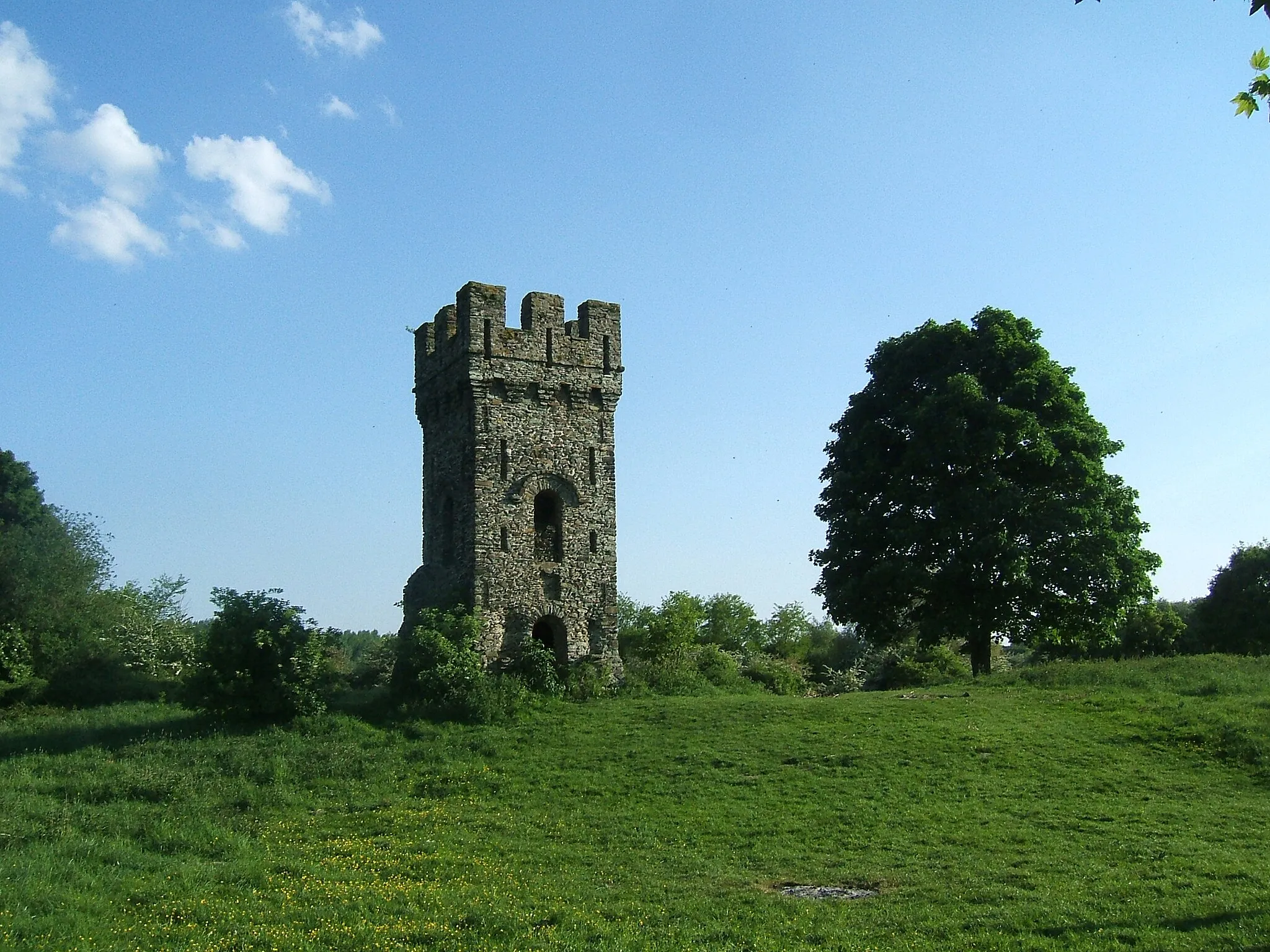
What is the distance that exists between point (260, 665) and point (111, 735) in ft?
12.4

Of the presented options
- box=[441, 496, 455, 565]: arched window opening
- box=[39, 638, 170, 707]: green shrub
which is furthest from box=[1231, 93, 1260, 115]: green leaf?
box=[39, 638, 170, 707]: green shrub

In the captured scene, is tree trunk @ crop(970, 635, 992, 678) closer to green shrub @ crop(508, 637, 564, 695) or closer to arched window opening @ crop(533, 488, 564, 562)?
arched window opening @ crop(533, 488, 564, 562)

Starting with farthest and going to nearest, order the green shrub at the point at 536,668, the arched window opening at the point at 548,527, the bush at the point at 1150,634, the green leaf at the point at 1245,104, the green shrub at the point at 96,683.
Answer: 1. the bush at the point at 1150,634
2. the green shrub at the point at 96,683
3. the arched window opening at the point at 548,527
4. the green shrub at the point at 536,668
5. the green leaf at the point at 1245,104

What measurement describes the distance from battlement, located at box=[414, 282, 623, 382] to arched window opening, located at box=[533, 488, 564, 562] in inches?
150

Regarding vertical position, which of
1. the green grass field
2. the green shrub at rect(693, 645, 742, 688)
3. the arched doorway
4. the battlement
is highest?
the battlement

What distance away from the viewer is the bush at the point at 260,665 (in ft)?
84.9

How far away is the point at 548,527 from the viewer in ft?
102

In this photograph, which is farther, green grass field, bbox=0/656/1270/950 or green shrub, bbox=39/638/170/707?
green shrub, bbox=39/638/170/707

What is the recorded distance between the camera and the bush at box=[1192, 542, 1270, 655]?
46219 mm

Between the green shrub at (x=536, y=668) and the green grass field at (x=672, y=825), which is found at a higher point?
the green shrub at (x=536, y=668)

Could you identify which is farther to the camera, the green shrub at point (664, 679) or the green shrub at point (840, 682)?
the green shrub at point (840, 682)

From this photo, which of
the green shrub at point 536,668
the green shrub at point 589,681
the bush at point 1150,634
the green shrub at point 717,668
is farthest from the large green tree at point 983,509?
the bush at point 1150,634

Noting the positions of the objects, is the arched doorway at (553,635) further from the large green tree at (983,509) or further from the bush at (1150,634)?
the bush at (1150,634)

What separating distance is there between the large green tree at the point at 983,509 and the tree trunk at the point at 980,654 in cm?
5
